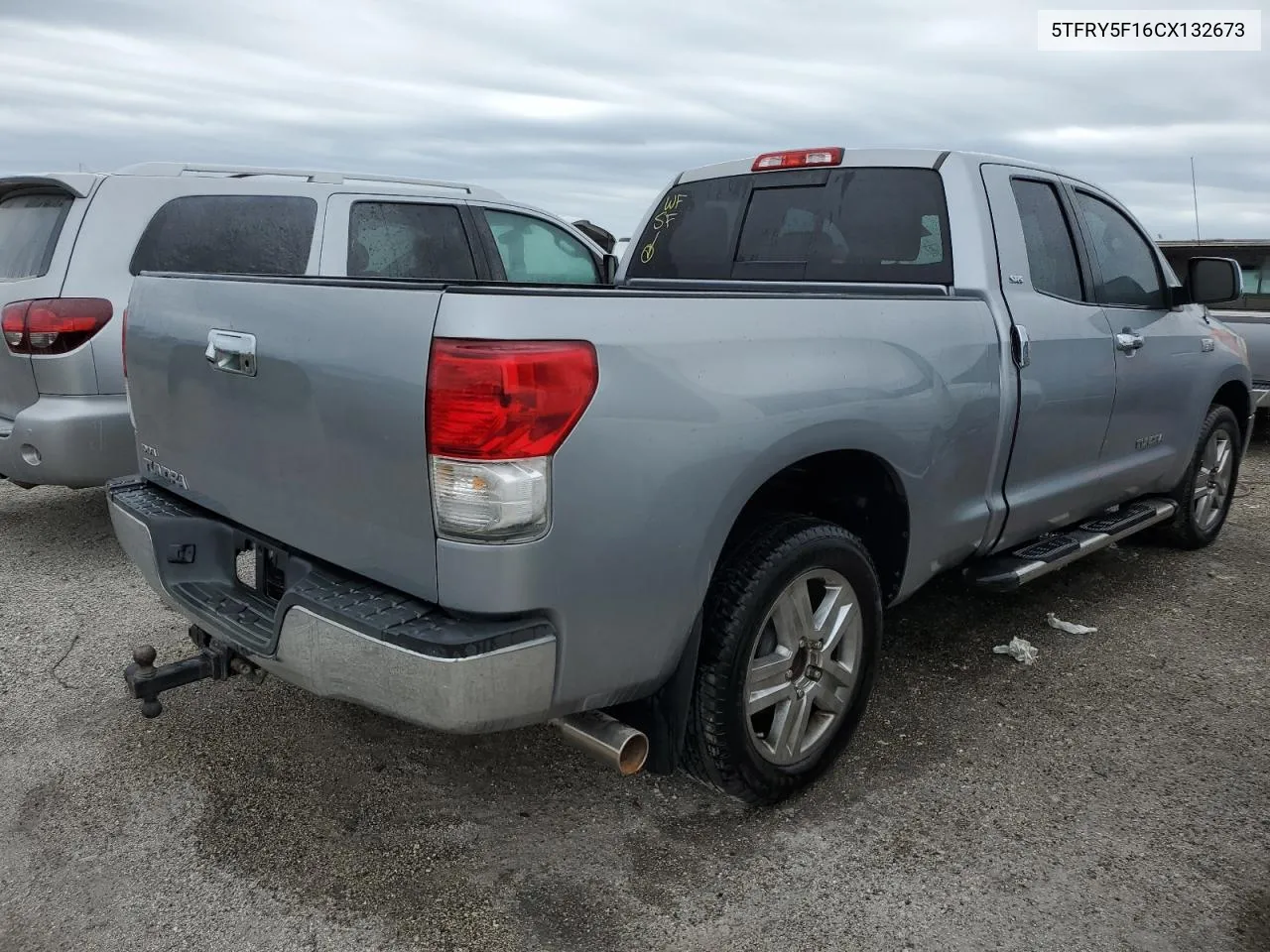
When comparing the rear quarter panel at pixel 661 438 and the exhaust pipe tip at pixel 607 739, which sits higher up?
the rear quarter panel at pixel 661 438

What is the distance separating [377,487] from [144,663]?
3.30 ft

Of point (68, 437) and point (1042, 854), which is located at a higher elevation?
point (68, 437)

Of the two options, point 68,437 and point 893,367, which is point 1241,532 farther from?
point 68,437

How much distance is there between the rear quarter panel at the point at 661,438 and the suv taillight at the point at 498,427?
0.10 feet

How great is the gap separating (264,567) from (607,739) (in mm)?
1042

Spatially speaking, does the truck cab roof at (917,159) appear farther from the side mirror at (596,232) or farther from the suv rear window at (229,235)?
the side mirror at (596,232)

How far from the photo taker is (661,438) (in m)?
2.31

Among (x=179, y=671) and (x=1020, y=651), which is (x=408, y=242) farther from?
(x=1020, y=651)

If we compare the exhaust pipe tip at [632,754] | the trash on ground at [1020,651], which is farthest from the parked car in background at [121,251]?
the trash on ground at [1020,651]

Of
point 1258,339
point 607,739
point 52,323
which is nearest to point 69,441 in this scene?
point 52,323

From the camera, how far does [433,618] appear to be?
2264 mm

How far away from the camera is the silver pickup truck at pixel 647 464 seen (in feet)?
7.13

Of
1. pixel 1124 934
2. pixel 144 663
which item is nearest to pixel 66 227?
pixel 144 663

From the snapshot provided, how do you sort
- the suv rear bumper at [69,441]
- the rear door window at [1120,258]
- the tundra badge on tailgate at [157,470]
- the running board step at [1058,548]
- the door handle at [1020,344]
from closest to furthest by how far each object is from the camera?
the tundra badge on tailgate at [157,470]
the door handle at [1020,344]
the running board step at [1058,548]
the rear door window at [1120,258]
the suv rear bumper at [69,441]
